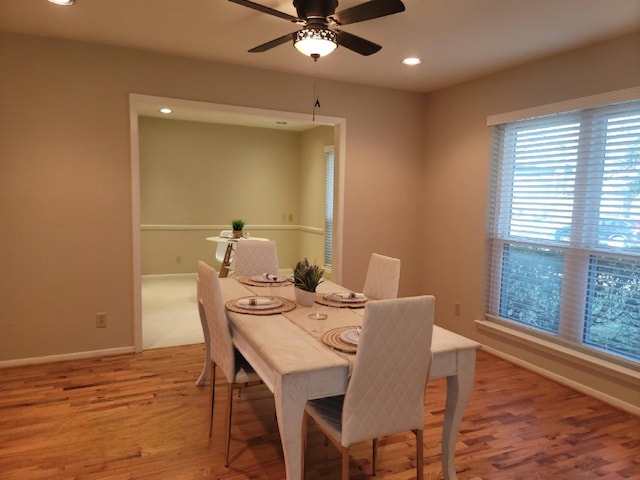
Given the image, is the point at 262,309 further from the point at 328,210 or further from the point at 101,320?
the point at 328,210

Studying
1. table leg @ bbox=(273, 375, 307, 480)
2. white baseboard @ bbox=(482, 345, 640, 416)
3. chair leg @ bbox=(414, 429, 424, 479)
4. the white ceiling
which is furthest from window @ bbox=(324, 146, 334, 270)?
table leg @ bbox=(273, 375, 307, 480)

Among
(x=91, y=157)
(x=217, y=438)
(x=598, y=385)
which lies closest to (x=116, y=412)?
(x=217, y=438)

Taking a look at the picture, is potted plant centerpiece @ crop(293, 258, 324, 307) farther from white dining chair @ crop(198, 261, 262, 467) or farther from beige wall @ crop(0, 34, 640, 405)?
beige wall @ crop(0, 34, 640, 405)

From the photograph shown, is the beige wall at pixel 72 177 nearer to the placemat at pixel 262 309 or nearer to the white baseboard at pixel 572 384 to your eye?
the placemat at pixel 262 309

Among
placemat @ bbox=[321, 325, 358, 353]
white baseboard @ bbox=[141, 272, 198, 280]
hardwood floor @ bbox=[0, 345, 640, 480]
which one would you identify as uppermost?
placemat @ bbox=[321, 325, 358, 353]

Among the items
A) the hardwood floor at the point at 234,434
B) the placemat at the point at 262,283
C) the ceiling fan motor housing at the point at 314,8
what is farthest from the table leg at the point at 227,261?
the ceiling fan motor housing at the point at 314,8

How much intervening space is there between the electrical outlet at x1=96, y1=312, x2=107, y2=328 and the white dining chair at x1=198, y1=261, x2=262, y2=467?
1.68 meters

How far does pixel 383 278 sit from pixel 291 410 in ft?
4.83

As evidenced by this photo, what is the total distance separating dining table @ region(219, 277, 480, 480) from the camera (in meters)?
1.69

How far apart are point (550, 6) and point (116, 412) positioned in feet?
11.8

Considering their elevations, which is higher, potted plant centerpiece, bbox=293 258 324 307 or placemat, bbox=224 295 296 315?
potted plant centerpiece, bbox=293 258 324 307

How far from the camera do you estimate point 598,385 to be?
3.14m

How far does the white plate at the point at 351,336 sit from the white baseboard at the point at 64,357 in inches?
99.3

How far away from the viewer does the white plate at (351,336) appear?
1.93 meters
